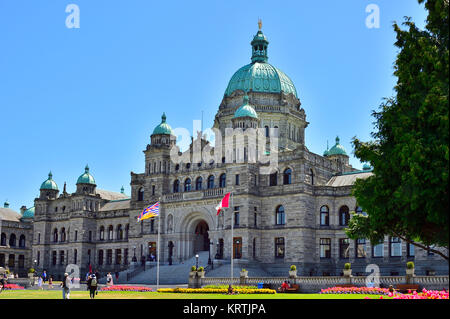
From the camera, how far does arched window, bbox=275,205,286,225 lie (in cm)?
6569

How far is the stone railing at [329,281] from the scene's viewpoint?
1604 inches

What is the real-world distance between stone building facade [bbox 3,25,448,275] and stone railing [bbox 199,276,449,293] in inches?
277

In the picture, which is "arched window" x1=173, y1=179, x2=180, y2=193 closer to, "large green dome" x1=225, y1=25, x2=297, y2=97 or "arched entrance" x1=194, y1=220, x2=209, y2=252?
"arched entrance" x1=194, y1=220, x2=209, y2=252

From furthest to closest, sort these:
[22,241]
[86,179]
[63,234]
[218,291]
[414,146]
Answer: [22,241]
[63,234]
[86,179]
[218,291]
[414,146]

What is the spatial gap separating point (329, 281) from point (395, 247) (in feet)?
56.0

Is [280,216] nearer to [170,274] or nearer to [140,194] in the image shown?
[170,274]

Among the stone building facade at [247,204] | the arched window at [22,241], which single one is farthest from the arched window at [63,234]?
the arched window at [22,241]

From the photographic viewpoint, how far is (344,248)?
6462cm

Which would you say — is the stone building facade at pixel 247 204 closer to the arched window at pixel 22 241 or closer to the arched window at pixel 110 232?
the arched window at pixel 110 232

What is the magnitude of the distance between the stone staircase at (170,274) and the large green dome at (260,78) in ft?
75.0

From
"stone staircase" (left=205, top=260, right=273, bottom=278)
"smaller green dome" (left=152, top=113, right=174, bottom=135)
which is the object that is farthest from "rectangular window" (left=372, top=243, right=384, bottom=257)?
"smaller green dome" (left=152, top=113, right=174, bottom=135)

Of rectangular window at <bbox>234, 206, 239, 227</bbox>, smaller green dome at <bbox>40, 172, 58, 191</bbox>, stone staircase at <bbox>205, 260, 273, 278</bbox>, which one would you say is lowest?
stone staircase at <bbox>205, 260, 273, 278</bbox>

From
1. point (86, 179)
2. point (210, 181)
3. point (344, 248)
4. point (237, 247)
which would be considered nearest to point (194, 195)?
point (210, 181)
